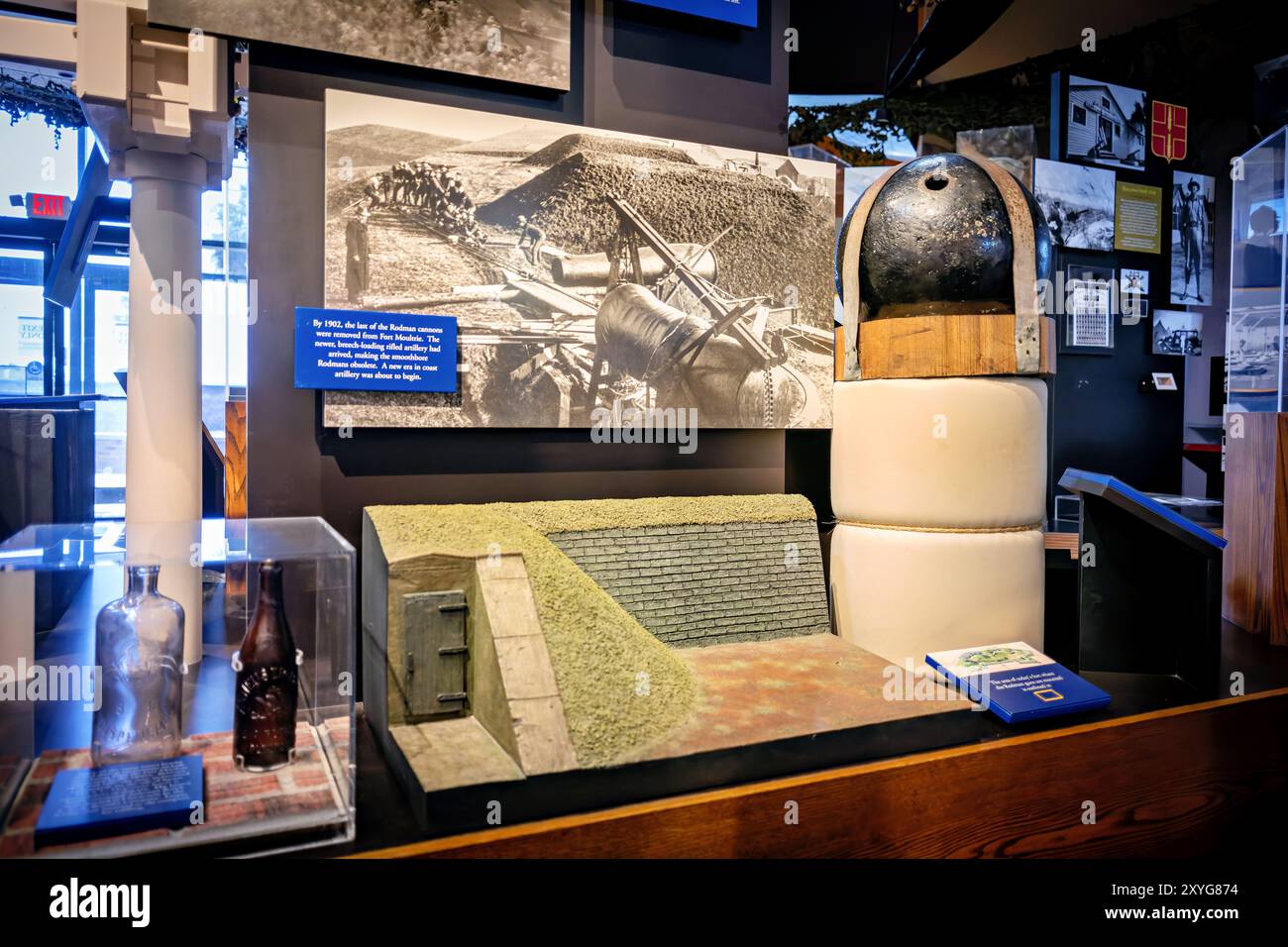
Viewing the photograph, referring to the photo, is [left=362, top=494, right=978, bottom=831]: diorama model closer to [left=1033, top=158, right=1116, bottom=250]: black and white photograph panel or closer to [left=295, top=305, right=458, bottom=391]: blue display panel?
[left=295, top=305, right=458, bottom=391]: blue display panel

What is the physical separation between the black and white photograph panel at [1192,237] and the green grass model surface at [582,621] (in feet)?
15.2

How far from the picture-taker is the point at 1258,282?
333cm

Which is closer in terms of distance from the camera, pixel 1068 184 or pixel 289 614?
pixel 289 614

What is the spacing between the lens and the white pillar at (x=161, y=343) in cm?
185

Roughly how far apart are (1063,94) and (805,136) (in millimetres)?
2593

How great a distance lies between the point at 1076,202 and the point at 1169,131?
98cm

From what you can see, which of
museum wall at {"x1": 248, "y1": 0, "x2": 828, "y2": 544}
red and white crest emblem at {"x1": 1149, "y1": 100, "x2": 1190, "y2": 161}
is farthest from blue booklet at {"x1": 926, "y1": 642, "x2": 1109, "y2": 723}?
red and white crest emblem at {"x1": 1149, "y1": 100, "x2": 1190, "y2": 161}

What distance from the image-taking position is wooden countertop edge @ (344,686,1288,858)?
1298 mm

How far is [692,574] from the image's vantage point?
2.20 m

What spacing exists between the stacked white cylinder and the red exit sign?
3470 millimetres

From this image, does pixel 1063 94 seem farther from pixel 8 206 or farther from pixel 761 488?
pixel 8 206

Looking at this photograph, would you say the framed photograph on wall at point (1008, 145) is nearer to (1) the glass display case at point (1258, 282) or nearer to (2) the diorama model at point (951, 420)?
(1) the glass display case at point (1258, 282)
